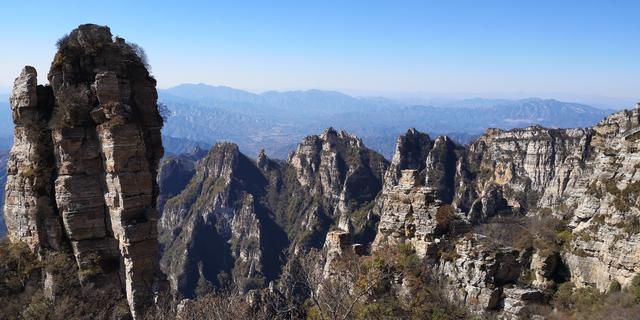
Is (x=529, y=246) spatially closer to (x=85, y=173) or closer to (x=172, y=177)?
(x=85, y=173)

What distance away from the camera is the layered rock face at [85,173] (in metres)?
22.1

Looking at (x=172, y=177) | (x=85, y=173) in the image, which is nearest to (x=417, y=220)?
(x=85, y=173)

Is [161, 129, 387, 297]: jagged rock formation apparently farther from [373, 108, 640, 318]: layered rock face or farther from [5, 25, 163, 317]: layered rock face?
[5, 25, 163, 317]: layered rock face

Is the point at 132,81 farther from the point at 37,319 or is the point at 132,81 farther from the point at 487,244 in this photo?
the point at 487,244

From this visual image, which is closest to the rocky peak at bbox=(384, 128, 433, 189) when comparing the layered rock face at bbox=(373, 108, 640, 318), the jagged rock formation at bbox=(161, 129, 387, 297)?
the jagged rock formation at bbox=(161, 129, 387, 297)

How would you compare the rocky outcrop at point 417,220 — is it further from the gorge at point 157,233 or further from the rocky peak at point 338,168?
the rocky peak at point 338,168

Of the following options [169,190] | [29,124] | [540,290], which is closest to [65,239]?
[29,124]

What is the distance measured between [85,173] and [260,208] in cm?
10312

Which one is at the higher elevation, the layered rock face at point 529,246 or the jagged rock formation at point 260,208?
the layered rock face at point 529,246

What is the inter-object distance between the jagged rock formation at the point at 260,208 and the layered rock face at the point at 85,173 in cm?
7447

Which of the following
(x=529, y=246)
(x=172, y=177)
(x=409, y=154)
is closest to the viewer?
(x=529, y=246)

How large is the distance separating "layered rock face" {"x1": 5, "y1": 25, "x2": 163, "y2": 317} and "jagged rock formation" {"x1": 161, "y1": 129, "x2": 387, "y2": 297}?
74.5 m

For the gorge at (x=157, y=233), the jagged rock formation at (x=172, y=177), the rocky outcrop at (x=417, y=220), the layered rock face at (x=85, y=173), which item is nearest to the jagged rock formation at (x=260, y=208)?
the jagged rock formation at (x=172, y=177)

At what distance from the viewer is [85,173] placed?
890 inches
